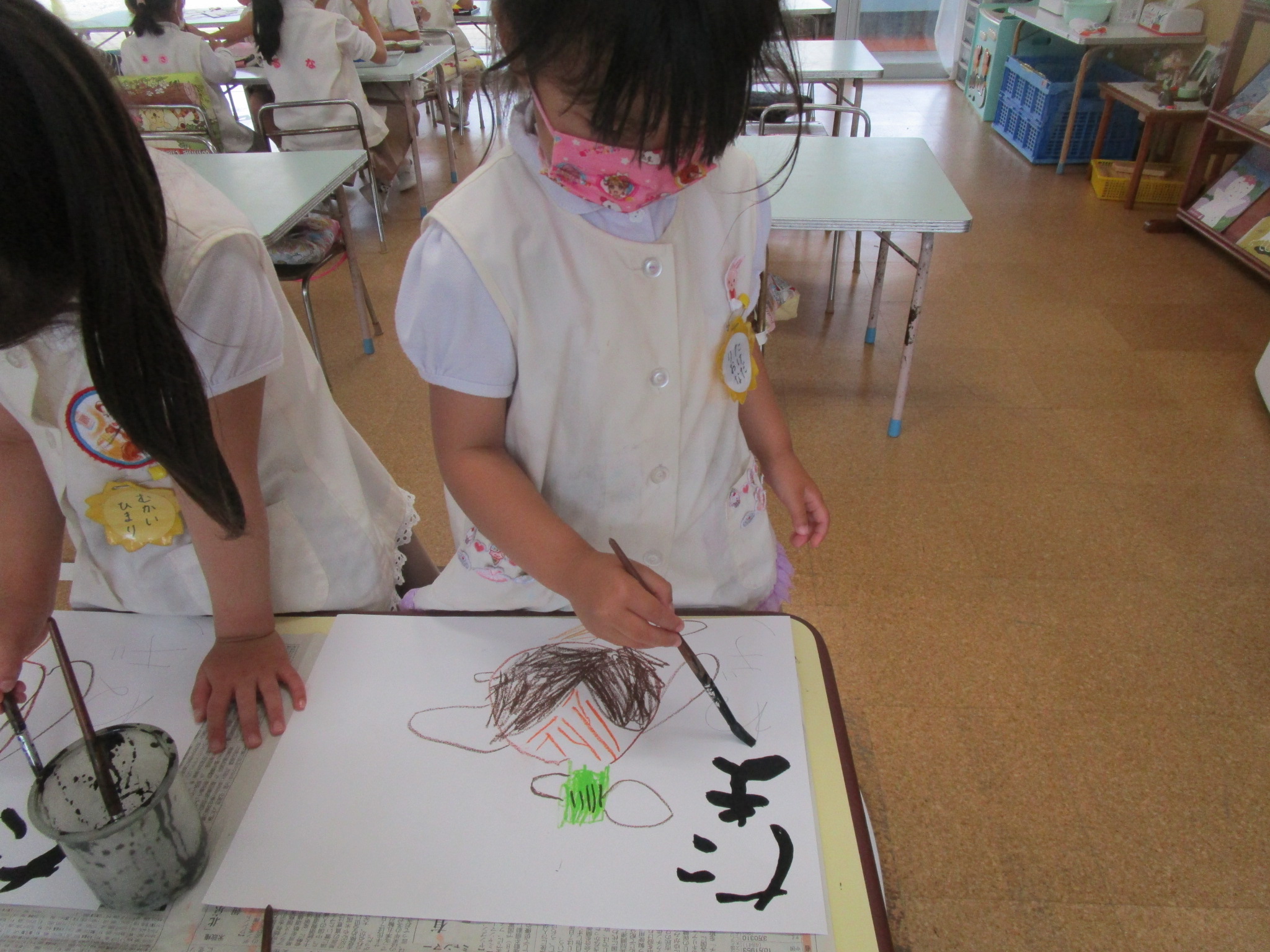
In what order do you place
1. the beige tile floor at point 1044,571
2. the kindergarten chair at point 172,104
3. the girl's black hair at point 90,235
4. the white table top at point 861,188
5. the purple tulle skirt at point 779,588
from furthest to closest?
the kindergarten chair at point 172,104
the white table top at point 861,188
the beige tile floor at point 1044,571
the purple tulle skirt at point 779,588
the girl's black hair at point 90,235

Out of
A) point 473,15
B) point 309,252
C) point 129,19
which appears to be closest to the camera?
point 309,252

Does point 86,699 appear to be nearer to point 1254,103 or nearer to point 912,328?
point 912,328

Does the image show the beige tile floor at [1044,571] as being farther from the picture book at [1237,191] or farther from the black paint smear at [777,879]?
the black paint smear at [777,879]

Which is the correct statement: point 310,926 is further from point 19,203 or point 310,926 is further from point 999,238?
point 999,238

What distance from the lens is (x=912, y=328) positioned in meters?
2.15

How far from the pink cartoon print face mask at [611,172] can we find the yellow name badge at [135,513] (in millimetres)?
460

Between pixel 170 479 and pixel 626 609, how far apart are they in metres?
0.43

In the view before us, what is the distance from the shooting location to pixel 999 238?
3488 millimetres

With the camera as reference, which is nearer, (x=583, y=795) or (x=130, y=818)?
(x=130, y=818)

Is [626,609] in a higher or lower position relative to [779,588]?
higher

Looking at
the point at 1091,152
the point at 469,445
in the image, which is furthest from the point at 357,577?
the point at 1091,152

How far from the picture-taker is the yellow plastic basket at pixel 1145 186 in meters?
3.70

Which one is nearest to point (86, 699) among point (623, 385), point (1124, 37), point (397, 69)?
point (623, 385)

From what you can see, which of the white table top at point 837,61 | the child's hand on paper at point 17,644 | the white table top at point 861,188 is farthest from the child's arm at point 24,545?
the white table top at point 837,61
